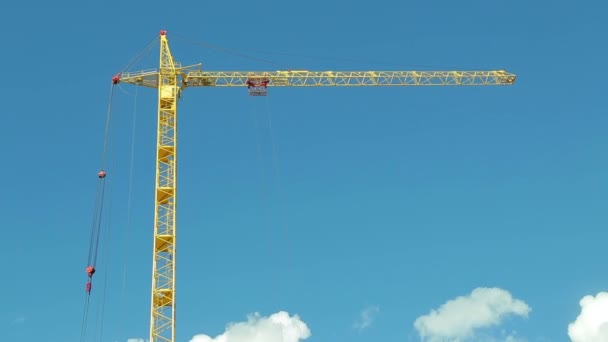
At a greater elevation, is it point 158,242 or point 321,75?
point 321,75

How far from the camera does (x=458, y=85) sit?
108 metres

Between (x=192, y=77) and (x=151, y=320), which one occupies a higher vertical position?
(x=192, y=77)

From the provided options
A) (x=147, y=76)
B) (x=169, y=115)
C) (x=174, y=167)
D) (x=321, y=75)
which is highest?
(x=321, y=75)

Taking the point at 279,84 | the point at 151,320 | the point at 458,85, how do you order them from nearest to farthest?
the point at 151,320 → the point at 279,84 → the point at 458,85

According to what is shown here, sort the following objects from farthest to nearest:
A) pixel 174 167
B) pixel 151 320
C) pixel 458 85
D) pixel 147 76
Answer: pixel 458 85 < pixel 147 76 < pixel 174 167 < pixel 151 320

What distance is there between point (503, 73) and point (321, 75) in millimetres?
21635

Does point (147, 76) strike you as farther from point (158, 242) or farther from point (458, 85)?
point (458, 85)

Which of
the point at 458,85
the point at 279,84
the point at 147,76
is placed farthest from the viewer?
the point at 458,85

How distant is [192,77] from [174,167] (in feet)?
41.4

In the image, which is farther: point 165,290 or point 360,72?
point 360,72

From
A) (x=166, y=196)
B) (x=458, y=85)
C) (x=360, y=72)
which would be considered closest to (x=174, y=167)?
(x=166, y=196)

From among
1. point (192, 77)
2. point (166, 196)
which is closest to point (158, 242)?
point (166, 196)

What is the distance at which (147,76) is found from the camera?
89.4 m

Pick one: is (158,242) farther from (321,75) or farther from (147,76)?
(321,75)
